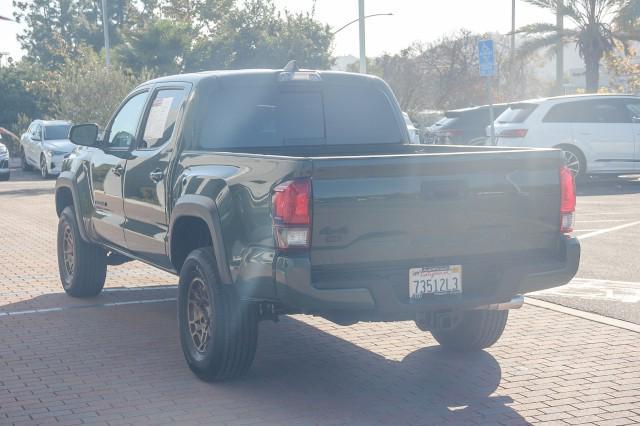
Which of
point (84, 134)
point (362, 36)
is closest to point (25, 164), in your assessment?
point (362, 36)

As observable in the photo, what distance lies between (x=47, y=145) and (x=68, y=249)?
18720 mm

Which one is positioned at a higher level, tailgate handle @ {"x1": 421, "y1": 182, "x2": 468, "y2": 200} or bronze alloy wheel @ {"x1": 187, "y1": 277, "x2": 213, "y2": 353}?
tailgate handle @ {"x1": 421, "y1": 182, "x2": 468, "y2": 200}

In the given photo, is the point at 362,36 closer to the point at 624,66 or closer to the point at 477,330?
the point at 624,66

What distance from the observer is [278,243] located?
5.68 m

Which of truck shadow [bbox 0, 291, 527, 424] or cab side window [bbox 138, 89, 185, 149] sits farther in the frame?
cab side window [bbox 138, 89, 185, 149]

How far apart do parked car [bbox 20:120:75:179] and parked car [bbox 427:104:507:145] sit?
9252mm

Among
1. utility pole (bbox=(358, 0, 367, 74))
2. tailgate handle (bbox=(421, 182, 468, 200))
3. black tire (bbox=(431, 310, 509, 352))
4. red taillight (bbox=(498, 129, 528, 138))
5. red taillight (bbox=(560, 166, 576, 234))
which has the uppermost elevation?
utility pole (bbox=(358, 0, 367, 74))

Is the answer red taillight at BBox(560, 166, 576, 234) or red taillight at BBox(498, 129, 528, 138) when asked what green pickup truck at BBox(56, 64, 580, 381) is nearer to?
red taillight at BBox(560, 166, 576, 234)

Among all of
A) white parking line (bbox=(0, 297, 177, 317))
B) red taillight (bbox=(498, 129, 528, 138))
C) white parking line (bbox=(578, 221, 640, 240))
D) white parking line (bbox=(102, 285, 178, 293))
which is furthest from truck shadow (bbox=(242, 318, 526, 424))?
red taillight (bbox=(498, 129, 528, 138))

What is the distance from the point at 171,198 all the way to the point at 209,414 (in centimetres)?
178

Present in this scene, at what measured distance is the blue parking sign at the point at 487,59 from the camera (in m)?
18.2

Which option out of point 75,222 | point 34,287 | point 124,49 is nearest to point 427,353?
point 75,222

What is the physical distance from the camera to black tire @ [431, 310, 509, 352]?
7.11 meters

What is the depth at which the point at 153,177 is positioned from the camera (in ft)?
24.3
